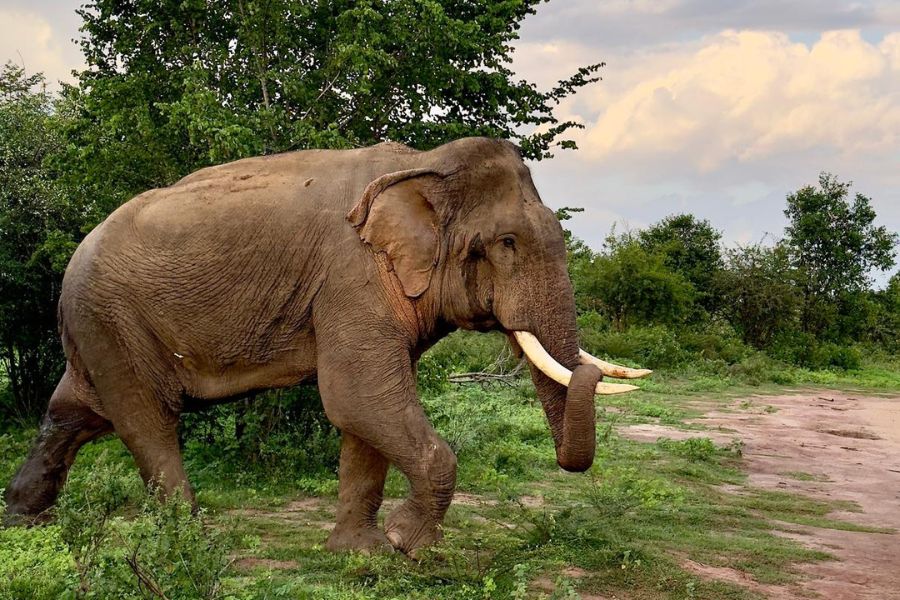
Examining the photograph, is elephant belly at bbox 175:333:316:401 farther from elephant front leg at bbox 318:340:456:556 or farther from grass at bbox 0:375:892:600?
grass at bbox 0:375:892:600

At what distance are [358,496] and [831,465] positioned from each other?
803 centimetres

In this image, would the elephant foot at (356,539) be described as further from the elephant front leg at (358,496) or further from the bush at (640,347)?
the bush at (640,347)

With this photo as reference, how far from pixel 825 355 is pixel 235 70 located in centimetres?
2548

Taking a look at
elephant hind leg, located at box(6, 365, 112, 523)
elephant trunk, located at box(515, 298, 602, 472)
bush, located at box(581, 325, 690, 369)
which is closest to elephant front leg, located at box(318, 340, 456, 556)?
elephant trunk, located at box(515, 298, 602, 472)

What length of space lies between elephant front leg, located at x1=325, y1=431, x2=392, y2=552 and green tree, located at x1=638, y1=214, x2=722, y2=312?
28.0 meters

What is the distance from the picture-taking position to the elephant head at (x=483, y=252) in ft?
22.1

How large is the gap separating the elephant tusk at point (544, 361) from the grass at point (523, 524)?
1105mm

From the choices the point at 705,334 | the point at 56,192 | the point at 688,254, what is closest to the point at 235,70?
the point at 56,192

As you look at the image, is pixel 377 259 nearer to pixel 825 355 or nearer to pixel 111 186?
pixel 111 186

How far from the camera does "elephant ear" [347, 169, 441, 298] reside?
6805 millimetres

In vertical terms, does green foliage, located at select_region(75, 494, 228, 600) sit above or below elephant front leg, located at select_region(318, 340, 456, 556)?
below

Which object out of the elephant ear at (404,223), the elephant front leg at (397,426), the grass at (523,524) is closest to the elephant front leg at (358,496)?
the grass at (523,524)

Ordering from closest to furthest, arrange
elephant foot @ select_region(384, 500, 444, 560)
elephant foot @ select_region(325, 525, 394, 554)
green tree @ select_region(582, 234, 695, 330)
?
elephant foot @ select_region(384, 500, 444, 560) → elephant foot @ select_region(325, 525, 394, 554) → green tree @ select_region(582, 234, 695, 330)

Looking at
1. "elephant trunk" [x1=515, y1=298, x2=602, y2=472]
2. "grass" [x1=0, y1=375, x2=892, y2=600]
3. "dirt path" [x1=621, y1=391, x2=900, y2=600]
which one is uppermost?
"elephant trunk" [x1=515, y1=298, x2=602, y2=472]
